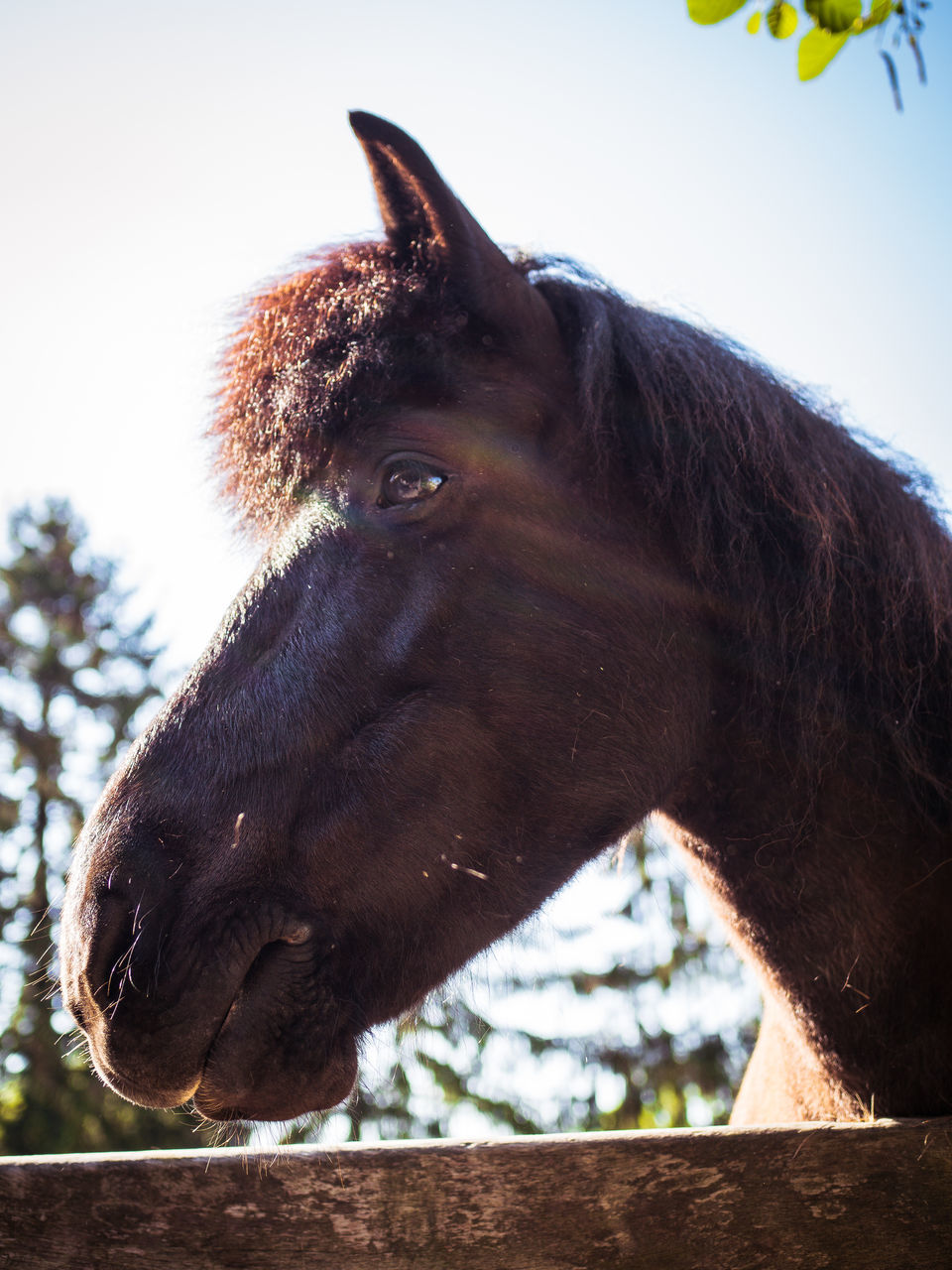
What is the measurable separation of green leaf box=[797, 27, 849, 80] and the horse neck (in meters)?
1.16

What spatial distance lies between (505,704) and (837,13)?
3.90 feet

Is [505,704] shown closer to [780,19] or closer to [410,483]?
[410,483]

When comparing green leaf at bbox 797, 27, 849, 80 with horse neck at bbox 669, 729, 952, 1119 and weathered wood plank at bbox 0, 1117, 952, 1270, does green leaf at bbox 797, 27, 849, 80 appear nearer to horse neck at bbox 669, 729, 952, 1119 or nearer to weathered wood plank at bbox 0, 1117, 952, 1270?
horse neck at bbox 669, 729, 952, 1119

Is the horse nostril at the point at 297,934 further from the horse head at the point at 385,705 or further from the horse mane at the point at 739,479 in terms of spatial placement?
the horse mane at the point at 739,479

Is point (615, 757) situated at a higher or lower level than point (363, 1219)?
higher

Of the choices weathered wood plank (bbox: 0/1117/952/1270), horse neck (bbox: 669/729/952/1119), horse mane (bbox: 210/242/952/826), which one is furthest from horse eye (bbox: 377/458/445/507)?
weathered wood plank (bbox: 0/1117/952/1270)

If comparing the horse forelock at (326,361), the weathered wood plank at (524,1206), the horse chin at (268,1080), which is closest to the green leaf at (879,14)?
the horse forelock at (326,361)

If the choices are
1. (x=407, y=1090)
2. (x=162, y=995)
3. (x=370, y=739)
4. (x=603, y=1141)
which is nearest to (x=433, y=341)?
(x=370, y=739)

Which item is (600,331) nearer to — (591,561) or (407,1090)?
(591,561)

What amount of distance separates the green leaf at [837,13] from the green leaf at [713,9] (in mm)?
108

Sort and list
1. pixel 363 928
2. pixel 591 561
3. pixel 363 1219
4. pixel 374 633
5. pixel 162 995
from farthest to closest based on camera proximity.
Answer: pixel 591 561 < pixel 374 633 < pixel 363 928 < pixel 162 995 < pixel 363 1219

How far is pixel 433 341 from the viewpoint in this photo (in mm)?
1903

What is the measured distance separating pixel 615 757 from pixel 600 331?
944mm

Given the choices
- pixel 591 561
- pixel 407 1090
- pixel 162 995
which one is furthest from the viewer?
pixel 407 1090
